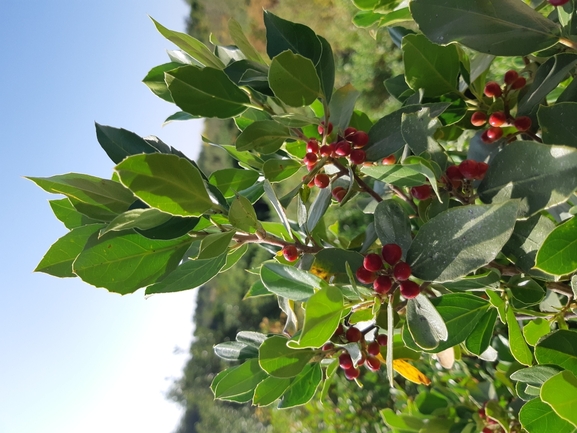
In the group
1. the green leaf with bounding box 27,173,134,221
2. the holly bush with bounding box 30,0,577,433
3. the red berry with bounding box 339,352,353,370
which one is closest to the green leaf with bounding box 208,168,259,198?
the holly bush with bounding box 30,0,577,433

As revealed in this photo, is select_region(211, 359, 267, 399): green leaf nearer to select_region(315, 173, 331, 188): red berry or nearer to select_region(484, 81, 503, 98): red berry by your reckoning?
select_region(315, 173, 331, 188): red berry

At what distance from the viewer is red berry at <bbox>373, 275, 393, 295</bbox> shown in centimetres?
73

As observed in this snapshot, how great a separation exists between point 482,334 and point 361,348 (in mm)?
261

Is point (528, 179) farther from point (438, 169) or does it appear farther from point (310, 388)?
point (310, 388)

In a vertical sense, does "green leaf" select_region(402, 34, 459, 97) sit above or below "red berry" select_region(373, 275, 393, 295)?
above

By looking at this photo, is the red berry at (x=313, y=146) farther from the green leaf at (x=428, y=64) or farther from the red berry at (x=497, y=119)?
the red berry at (x=497, y=119)

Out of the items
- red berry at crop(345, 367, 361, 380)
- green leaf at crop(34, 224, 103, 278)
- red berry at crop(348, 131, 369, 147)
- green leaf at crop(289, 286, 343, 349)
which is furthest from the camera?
red berry at crop(345, 367, 361, 380)

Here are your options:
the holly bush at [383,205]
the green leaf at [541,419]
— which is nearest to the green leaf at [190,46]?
the holly bush at [383,205]

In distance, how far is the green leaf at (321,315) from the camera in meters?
0.64

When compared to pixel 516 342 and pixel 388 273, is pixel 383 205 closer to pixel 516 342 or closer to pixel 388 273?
pixel 388 273

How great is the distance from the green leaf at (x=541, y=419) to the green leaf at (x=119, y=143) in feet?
2.59

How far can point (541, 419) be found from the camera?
719mm

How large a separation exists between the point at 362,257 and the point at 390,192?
31cm

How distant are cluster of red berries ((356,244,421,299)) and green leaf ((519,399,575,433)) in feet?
0.86
